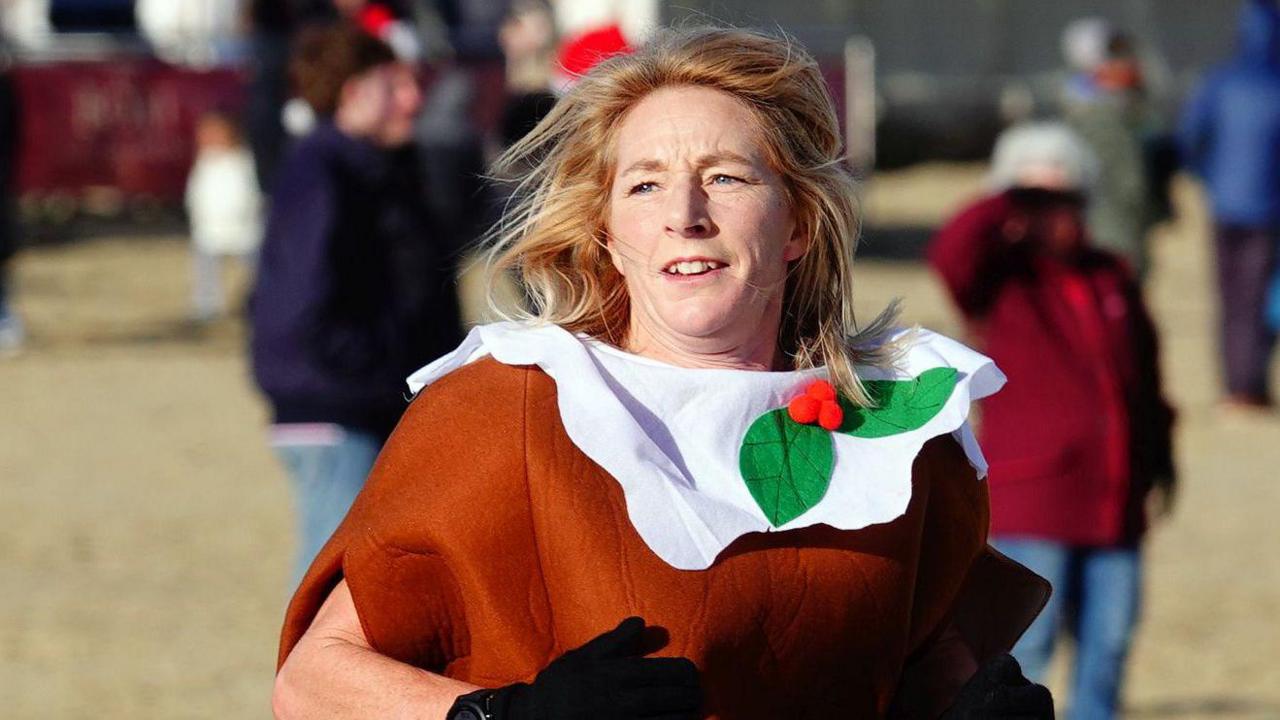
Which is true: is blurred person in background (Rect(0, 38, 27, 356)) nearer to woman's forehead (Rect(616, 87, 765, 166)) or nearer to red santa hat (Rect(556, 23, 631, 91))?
red santa hat (Rect(556, 23, 631, 91))

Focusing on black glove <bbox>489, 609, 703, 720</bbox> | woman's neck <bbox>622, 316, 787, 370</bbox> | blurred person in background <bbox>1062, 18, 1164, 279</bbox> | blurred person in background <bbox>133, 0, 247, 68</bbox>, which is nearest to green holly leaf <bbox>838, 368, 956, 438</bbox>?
woman's neck <bbox>622, 316, 787, 370</bbox>

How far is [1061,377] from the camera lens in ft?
17.2

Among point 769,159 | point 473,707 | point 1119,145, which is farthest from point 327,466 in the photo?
point 1119,145

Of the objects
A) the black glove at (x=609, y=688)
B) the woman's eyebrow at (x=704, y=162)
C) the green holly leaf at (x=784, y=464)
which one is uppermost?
the woman's eyebrow at (x=704, y=162)

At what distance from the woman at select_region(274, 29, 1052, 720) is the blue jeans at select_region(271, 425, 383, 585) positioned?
244cm

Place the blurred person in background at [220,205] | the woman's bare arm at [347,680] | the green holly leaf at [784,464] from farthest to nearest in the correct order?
the blurred person in background at [220,205] < the green holly leaf at [784,464] < the woman's bare arm at [347,680]

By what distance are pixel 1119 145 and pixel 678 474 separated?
845 cm

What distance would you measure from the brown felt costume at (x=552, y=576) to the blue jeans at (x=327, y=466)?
102 inches

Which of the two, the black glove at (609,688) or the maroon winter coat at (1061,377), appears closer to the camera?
the black glove at (609,688)

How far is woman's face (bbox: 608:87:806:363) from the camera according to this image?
101 inches

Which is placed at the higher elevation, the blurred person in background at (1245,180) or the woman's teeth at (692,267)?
the woman's teeth at (692,267)

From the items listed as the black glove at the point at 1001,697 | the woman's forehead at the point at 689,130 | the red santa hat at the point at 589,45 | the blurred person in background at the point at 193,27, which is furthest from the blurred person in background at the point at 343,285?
the blurred person in background at the point at 193,27

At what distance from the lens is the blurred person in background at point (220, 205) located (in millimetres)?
13258

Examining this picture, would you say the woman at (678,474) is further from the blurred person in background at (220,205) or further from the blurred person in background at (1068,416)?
the blurred person in background at (220,205)
